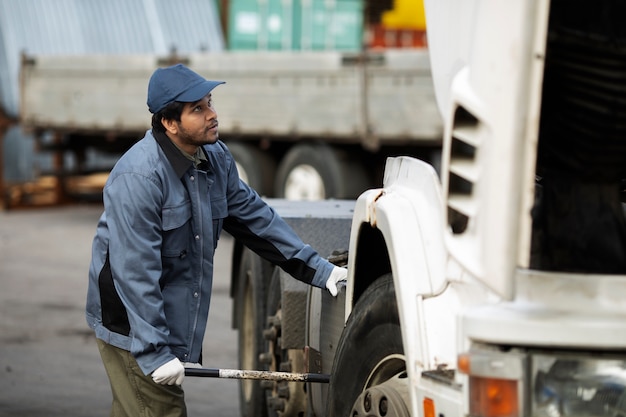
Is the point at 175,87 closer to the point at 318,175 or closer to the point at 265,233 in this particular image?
the point at 265,233

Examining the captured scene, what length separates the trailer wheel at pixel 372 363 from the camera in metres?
4.03

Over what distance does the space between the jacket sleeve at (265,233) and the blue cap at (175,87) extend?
49 cm

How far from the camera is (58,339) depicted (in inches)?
385

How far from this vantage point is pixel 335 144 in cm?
1673

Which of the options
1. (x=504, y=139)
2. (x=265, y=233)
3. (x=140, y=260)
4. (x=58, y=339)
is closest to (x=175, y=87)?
(x=140, y=260)

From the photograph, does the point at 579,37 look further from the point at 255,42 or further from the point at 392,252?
the point at 255,42

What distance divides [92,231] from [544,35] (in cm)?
1455

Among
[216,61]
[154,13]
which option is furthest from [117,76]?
[154,13]

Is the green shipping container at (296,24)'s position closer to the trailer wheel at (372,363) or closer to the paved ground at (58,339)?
the paved ground at (58,339)

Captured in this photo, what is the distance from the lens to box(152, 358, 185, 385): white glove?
4.62 metres

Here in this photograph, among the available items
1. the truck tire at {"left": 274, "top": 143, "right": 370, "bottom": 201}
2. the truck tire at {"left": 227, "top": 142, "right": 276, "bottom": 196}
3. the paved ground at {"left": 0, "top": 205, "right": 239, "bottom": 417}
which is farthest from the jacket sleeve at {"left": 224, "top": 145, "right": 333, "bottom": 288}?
the truck tire at {"left": 227, "top": 142, "right": 276, "bottom": 196}

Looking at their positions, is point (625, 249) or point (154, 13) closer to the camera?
point (625, 249)

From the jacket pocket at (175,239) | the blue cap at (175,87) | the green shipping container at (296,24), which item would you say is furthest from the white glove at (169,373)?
the green shipping container at (296,24)

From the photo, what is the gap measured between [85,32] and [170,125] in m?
18.7
